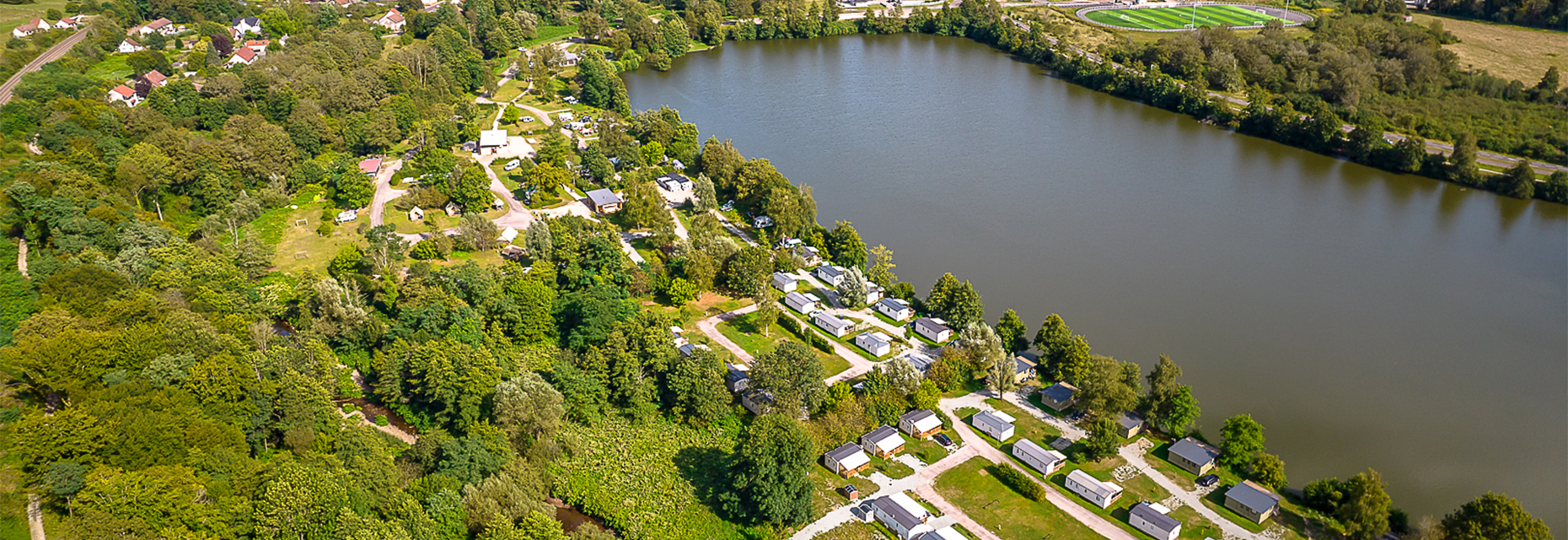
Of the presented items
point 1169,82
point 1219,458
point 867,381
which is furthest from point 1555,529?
point 1169,82

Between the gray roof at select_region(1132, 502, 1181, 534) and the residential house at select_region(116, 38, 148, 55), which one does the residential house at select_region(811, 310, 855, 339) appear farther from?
the residential house at select_region(116, 38, 148, 55)

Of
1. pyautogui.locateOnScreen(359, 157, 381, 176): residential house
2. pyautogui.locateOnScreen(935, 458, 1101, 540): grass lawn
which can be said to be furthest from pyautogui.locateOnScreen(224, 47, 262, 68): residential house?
pyautogui.locateOnScreen(935, 458, 1101, 540): grass lawn

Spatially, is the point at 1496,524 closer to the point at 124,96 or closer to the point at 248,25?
the point at 124,96

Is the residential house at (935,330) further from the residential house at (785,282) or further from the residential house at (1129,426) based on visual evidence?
the residential house at (1129,426)

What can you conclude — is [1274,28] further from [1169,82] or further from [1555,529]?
[1555,529]

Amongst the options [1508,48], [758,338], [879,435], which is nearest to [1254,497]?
[879,435]
